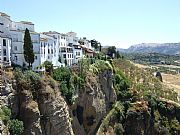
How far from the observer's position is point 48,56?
6406 cm

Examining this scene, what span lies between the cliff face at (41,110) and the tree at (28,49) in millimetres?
5524

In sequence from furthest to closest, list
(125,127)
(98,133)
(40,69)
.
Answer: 1. (125,127)
2. (98,133)
3. (40,69)

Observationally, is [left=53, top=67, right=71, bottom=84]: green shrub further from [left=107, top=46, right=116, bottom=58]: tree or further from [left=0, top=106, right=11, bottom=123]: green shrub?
[left=107, top=46, right=116, bottom=58]: tree

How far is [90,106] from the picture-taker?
62125mm

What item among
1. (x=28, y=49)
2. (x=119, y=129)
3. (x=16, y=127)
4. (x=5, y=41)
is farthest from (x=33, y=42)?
(x=119, y=129)

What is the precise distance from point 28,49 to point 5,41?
364 centimetres

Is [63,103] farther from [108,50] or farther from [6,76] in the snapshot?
[108,50]

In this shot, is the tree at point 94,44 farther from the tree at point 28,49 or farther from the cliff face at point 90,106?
the tree at point 28,49

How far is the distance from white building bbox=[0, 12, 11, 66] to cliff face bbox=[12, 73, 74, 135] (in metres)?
6.83

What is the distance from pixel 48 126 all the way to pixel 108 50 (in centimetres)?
6183

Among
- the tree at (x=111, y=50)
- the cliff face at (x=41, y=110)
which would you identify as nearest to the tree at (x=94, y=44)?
the tree at (x=111, y=50)

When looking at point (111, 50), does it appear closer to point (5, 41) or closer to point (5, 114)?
point (5, 41)

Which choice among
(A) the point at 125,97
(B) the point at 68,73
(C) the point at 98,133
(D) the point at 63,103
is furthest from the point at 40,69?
(A) the point at 125,97

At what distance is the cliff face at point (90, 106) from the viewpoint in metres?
59.0
